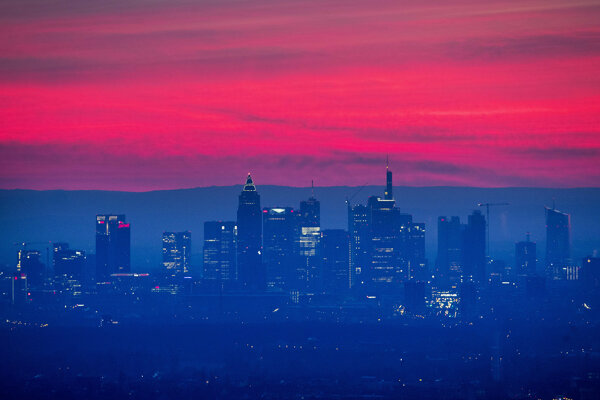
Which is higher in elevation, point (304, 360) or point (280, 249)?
point (280, 249)

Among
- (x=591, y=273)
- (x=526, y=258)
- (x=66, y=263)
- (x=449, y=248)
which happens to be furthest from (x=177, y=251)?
(x=591, y=273)

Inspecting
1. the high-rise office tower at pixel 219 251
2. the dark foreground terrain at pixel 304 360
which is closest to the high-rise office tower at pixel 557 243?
the dark foreground terrain at pixel 304 360

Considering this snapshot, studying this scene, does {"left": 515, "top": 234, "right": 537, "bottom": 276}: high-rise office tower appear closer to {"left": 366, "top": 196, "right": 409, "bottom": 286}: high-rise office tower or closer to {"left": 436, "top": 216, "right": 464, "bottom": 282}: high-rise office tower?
{"left": 436, "top": 216, "right": 464, "bottom": 282}: high-rise office tower

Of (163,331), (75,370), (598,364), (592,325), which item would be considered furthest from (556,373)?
(163,331)

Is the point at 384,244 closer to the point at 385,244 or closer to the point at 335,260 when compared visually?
the point at 385,244

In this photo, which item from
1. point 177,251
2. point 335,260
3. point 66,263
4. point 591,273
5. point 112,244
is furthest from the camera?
point 177,251

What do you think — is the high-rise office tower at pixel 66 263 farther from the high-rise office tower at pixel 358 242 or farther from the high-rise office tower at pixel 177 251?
the high-rise office tower at pixel 358 242

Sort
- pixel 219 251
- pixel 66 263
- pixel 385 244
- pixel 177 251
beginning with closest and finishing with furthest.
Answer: pixel 66 263 < pixel 219 251 < pixel 385 244 < pixel 177 251
